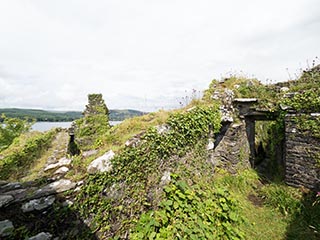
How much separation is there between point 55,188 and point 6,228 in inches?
29.3

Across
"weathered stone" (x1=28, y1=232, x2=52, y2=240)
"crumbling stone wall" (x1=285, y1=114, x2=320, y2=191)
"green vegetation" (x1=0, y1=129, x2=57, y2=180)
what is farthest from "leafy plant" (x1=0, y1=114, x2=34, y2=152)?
"crumbling stone wall" (x1=285, y1=114, x2=320, y2=191)

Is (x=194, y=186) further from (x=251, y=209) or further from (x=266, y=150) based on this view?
(x=266, y=150)

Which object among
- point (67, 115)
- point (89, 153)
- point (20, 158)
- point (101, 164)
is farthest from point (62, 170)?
point (67, 115)

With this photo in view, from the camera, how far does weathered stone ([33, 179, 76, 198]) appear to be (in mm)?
2719

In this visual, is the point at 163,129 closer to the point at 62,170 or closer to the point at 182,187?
the point at 182,187

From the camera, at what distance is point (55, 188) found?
283cm

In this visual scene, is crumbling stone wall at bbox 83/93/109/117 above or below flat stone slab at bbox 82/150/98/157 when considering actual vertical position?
above

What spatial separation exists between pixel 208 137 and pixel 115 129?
2983mm

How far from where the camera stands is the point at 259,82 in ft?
24.5

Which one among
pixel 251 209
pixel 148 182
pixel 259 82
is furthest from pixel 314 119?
pixel 148 182

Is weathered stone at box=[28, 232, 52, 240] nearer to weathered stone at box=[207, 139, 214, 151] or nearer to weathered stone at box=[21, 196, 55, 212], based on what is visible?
weathered stone at box=[21, 196, 55, 212]

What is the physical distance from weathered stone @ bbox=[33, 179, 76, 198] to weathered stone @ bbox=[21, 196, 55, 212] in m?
0.11

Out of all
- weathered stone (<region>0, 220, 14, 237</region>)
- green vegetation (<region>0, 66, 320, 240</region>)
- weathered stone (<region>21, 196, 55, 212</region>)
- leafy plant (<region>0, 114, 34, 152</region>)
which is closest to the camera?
weathered stone (<region>0, 220, 14, 237</region>)

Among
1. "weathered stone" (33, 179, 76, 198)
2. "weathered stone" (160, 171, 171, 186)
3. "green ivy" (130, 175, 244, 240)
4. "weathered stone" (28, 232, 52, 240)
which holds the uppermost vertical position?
"weathered stone" (33, 179, 76, 198)
